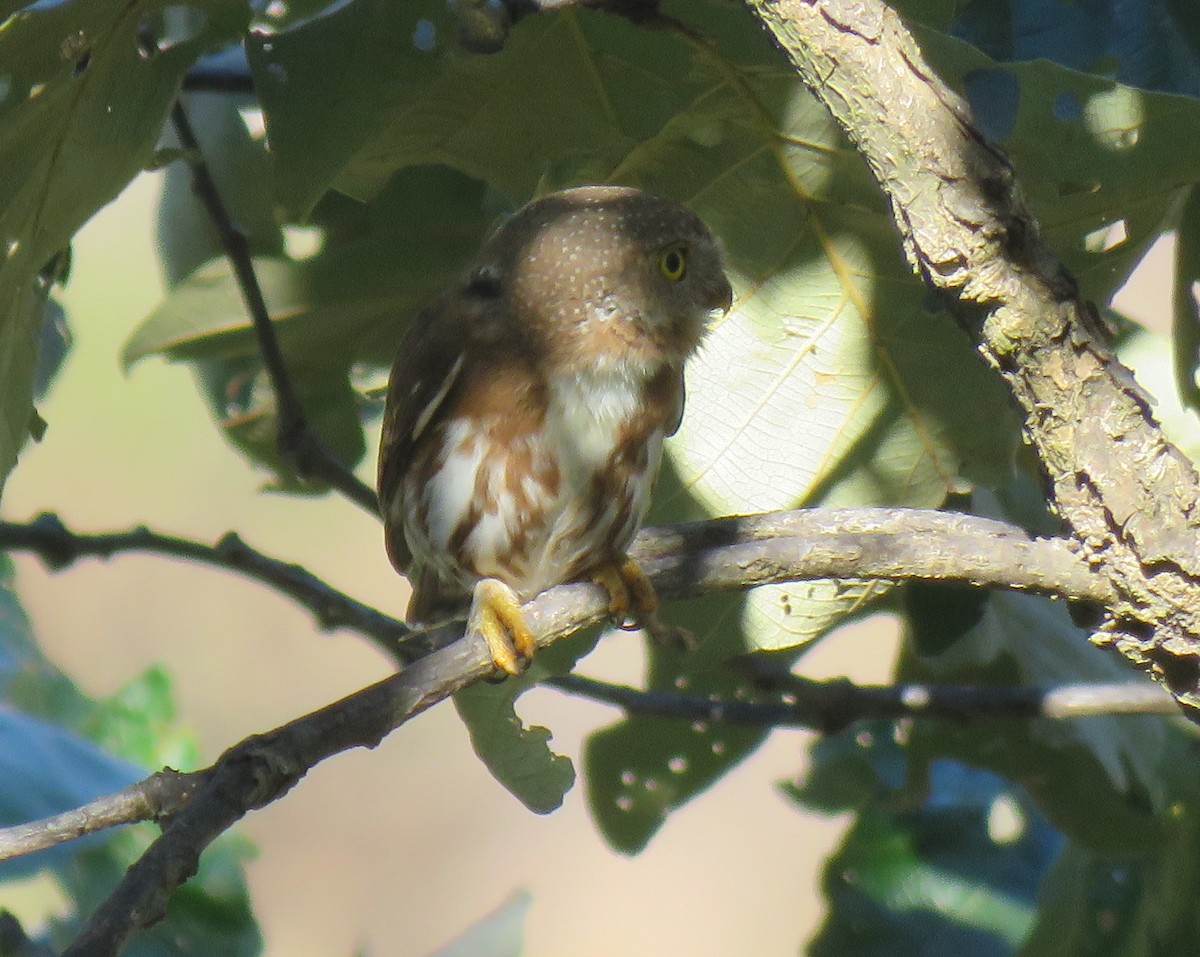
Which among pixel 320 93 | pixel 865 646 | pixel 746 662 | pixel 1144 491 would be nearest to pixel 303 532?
pixel 865 646

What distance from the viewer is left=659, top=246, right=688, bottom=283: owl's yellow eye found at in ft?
10.2

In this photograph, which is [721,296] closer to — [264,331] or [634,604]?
[634,604]

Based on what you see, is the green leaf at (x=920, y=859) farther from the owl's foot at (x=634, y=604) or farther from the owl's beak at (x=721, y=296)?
the owl's beak at (x=721, y=296)

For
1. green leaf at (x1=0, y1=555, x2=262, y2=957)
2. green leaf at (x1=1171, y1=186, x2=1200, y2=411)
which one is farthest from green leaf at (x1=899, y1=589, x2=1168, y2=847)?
green leaf at (x1=0, y1=555, x2=262, y2=957)

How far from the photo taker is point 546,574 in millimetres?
3311

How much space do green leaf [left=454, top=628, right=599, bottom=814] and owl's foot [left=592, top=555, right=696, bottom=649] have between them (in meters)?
0.15

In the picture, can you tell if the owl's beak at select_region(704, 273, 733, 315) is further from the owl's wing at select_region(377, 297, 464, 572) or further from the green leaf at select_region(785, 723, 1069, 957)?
the green leaf at select_region(785, 723, 1069, 957)

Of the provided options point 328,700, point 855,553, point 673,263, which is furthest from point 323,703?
point 855,553

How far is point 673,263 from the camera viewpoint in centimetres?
315

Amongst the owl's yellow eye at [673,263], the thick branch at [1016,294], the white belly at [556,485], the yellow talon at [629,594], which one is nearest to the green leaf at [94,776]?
the white belly at [556,485]

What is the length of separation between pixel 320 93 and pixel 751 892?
6895mm

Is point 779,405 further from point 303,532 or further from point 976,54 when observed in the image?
point 303,532

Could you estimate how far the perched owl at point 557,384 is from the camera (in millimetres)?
3123

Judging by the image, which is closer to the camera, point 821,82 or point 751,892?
point 821,82
